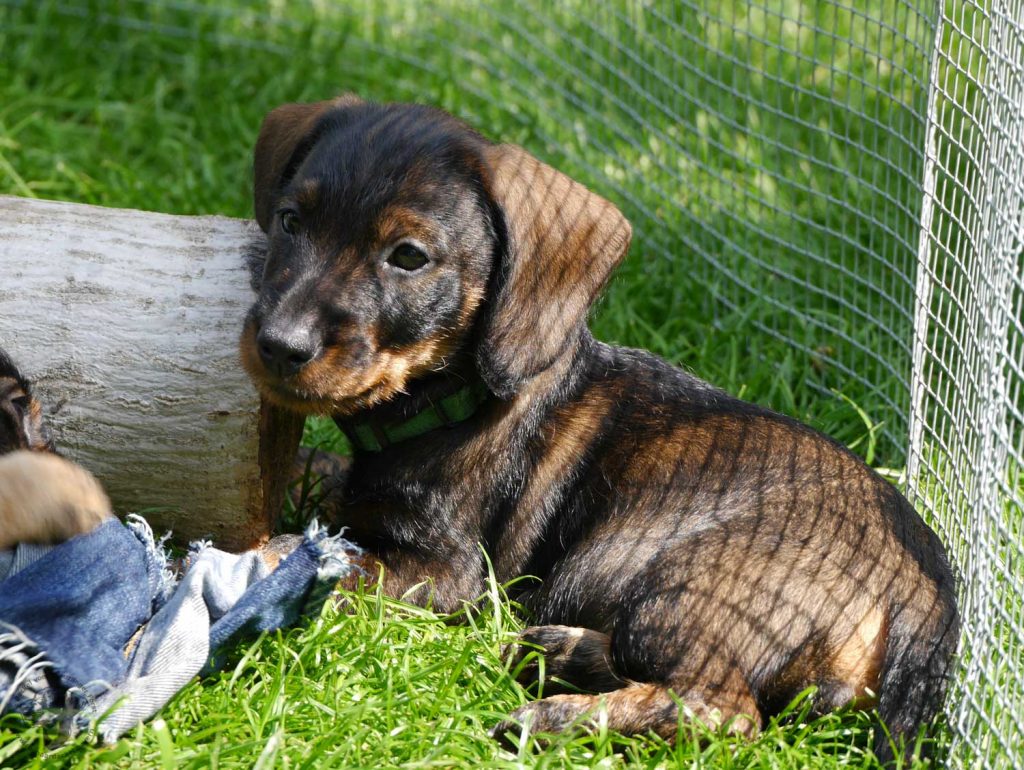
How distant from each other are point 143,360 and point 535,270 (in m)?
1.00

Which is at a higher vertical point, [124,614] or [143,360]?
[143,360]

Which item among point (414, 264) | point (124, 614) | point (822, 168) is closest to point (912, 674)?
point (414, 264)

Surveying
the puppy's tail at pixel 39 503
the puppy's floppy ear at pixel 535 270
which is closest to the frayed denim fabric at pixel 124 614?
the puppy's tail at pixel 39 503

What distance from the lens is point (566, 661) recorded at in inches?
127

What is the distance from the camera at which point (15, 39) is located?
21.2ft

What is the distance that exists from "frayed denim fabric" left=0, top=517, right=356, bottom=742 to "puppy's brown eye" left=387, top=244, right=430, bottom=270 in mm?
696

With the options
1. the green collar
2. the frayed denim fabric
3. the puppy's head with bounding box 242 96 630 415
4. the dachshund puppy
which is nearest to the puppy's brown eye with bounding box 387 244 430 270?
the puppy's head with bounding box 242 96 630 415

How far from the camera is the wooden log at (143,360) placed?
333cm

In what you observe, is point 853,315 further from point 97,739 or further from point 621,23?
point 97,739

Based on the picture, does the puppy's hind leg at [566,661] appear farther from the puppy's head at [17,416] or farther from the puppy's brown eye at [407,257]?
the puppy's head at [17,416]

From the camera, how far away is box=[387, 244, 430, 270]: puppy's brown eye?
3.28 metres

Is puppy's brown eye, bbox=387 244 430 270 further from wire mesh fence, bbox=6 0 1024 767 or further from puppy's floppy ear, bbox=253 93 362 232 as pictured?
wire mesh fence, bbox=6 0 1024 767

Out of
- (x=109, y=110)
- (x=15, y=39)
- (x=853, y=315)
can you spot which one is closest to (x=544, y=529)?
(x=853, y=315)

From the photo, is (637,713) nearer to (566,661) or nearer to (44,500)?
(566,661)
